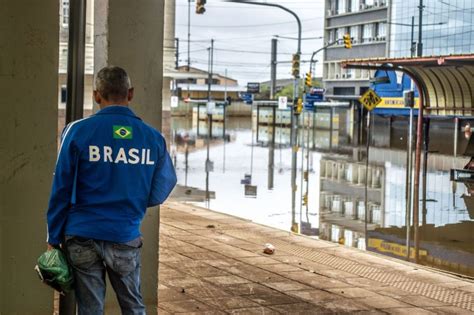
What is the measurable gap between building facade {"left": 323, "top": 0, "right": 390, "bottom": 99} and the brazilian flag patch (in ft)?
267

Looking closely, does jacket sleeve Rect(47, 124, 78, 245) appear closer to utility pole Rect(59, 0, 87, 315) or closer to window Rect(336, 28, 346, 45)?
utility pole Rect(59, 0, 87, 315)

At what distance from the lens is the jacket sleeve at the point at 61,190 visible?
4336mm

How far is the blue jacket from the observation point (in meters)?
4.34

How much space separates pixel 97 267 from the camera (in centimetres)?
446

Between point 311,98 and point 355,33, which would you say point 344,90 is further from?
point 311,98

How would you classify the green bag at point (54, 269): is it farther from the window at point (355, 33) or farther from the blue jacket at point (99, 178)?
the window at point (355, 33)

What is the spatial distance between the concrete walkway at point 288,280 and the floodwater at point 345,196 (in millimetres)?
1723

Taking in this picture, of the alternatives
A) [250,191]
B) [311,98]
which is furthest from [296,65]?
[250,191]

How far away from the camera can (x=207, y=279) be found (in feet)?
28.8

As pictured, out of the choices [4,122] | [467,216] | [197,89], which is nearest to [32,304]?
[4,122]

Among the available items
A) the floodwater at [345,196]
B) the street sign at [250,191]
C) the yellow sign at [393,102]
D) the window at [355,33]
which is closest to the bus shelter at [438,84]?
the floodwater at [345,196]

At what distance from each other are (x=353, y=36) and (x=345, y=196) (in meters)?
74.3

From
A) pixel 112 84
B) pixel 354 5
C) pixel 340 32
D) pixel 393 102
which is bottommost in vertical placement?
pixel 112 84

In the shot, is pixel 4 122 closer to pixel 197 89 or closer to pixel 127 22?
pixel 127 22
